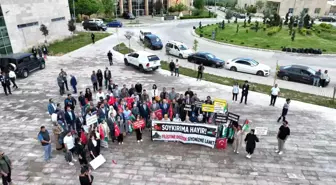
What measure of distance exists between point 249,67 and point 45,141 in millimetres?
18702

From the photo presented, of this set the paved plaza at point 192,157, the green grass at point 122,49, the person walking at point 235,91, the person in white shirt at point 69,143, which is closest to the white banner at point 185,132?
the paved plaza at point 192,157

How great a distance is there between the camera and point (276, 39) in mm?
35594

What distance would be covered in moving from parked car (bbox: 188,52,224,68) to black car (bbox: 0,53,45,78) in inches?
581

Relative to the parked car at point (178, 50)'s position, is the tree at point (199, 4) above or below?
above

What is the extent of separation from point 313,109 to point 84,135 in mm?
13332

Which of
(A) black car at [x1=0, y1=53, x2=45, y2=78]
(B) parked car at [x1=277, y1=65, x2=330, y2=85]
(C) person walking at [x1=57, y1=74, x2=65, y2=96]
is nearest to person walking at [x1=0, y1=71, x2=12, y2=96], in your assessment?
(A) black car at [x1=0, y1=53, x2=45, y2=78]

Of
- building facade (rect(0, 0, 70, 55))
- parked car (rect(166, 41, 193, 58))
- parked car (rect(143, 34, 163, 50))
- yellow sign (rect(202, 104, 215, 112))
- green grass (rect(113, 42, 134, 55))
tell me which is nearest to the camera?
yellow sign (rect(202, 104, 215, 112))

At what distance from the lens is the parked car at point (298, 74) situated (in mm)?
20609

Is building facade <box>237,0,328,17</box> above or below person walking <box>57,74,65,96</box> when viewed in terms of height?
above

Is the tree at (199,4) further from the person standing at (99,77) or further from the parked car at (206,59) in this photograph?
the person standing at (99,77)

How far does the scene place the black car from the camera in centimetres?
1909

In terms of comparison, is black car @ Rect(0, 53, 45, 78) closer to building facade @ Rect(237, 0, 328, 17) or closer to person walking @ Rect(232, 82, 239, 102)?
person walking @ Rect(232, 82, 239, 102)

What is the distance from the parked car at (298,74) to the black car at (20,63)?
21263 millimetres

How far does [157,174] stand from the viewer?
30.9 ft
